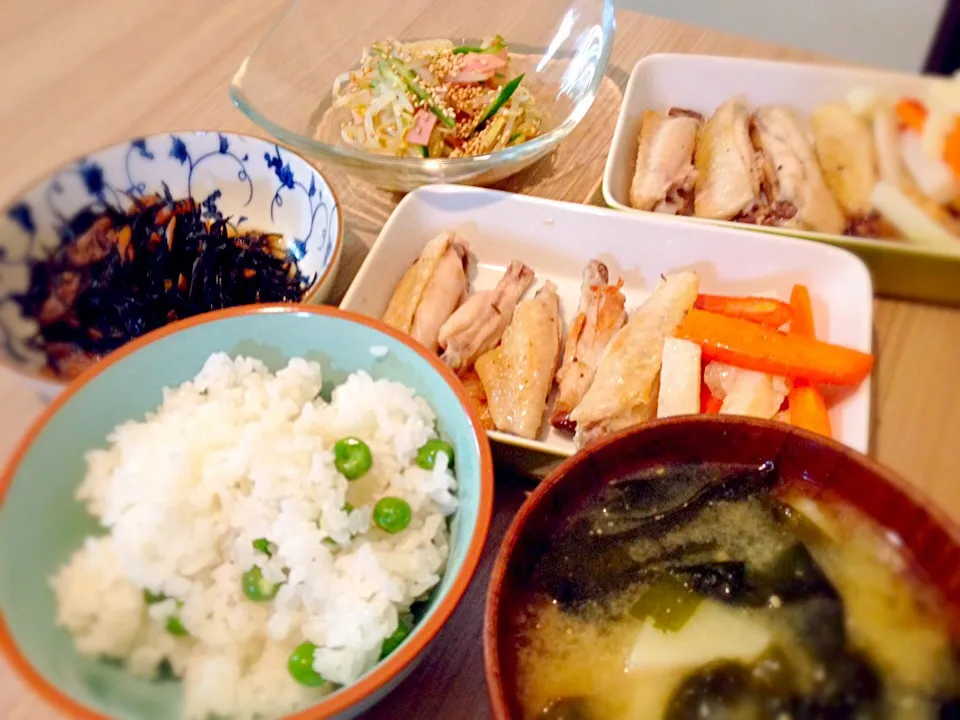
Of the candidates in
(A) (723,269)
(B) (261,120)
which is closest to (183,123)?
(B) (261,120)

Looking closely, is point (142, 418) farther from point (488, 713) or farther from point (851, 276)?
point (851, 276)

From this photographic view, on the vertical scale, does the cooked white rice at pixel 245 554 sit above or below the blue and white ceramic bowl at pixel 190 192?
below

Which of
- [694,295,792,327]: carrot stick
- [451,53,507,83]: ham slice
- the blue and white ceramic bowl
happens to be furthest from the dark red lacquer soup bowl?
[451,53,507,83]: ham slice

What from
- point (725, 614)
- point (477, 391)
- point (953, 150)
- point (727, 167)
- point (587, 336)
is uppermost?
point (953, 150)

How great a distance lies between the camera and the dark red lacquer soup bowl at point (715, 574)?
734 mm

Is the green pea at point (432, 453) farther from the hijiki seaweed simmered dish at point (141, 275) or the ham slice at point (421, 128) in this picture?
the ham slice at point (421, 128)

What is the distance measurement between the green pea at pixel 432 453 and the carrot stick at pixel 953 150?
120 cm

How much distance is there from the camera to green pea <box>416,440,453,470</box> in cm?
101

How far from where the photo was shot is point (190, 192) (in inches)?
61.9

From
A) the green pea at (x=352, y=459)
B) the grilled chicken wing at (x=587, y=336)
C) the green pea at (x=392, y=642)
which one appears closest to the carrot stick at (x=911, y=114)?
the grilled chicken wing at (x=587, y=336)

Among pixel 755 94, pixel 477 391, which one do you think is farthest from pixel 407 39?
pixel 477 391

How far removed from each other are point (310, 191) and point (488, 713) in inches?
39.7

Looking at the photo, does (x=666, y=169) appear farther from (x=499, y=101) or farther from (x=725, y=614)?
(x=725, y=614)

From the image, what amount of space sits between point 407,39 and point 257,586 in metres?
1.65
